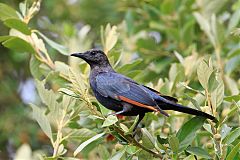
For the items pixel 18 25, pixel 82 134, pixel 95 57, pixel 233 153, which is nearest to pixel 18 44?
pixel 18 25

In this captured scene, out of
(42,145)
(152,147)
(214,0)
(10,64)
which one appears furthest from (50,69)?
(10,64)

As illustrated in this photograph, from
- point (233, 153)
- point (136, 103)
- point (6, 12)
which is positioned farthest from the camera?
point (6, 12)

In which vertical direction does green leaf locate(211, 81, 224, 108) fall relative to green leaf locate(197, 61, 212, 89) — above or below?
below

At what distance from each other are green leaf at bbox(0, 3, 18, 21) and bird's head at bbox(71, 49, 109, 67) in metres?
Result: 0.47

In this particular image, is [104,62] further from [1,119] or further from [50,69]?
[1,119]

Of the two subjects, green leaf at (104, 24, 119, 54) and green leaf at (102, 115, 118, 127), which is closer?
green leaf at (102, 115, 118, 127)

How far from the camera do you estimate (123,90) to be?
299cm

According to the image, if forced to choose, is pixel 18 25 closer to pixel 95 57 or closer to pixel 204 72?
pixel 95 57

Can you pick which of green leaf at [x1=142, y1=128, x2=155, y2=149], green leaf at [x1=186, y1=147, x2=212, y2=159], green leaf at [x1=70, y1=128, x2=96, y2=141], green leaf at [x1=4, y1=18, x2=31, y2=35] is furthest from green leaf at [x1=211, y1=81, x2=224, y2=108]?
green leaf at [x1=4, y1=18, x2=31, y2=35]

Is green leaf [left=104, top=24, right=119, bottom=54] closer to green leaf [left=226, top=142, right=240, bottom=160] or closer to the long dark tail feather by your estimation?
the long dark tail feather

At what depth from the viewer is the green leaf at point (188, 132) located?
2.66 metres

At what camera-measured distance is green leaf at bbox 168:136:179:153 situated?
255 cm

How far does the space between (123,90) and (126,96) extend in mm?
57

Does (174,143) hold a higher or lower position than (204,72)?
lower
